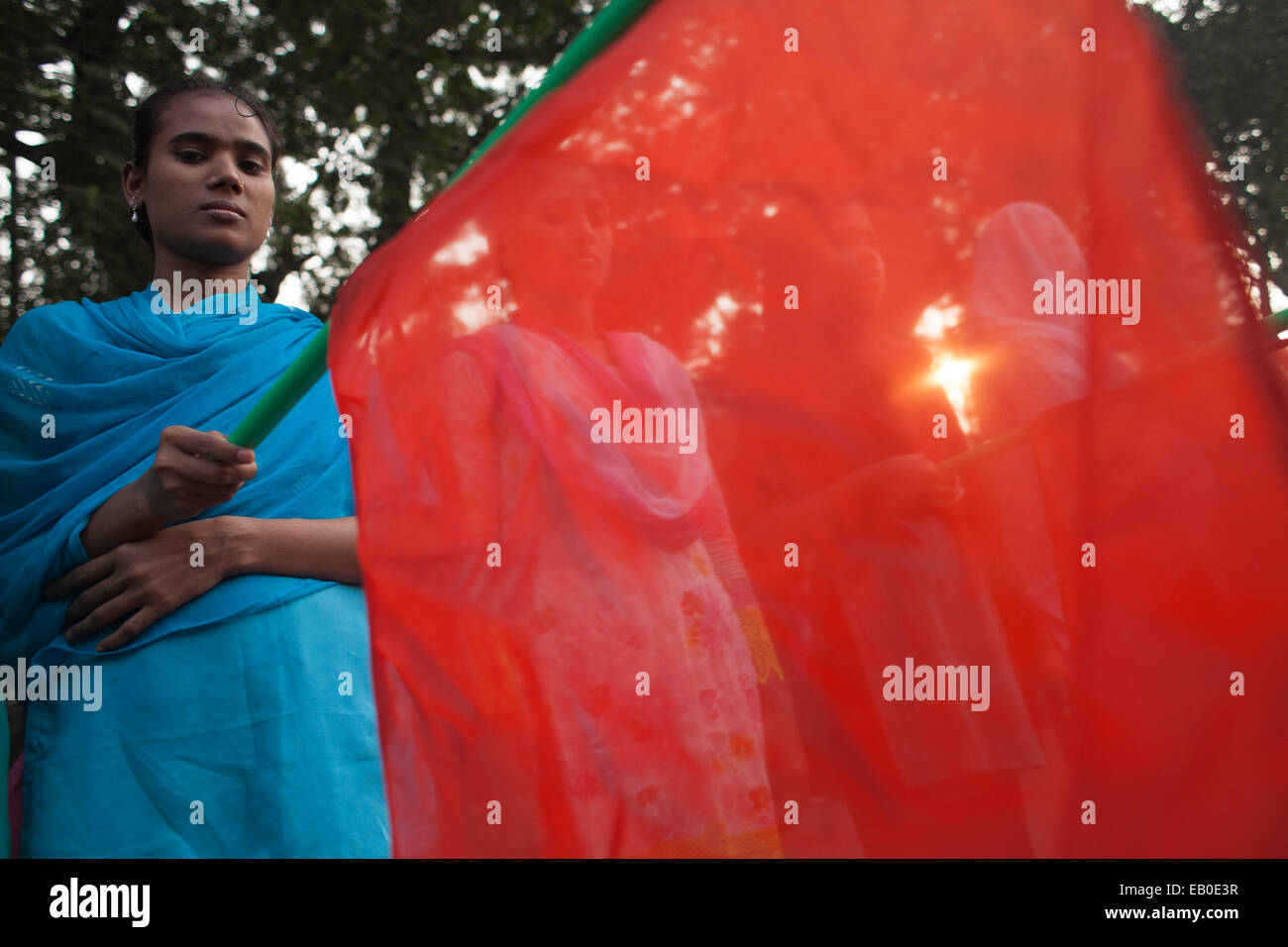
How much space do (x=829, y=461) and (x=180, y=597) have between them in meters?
1.10

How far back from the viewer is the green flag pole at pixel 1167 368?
1.38 meters

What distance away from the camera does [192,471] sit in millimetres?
1819

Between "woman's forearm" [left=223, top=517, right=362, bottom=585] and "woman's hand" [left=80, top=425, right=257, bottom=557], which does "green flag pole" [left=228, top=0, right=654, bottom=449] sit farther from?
"woman's forearm" [left=223, top=517, right=362, bottom=585]

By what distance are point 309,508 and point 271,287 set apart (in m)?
4.81

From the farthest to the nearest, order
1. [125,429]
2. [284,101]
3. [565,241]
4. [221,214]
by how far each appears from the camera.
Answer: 1. [284,101]
2. [221,214]
3. [125,429]
4. [565,241]

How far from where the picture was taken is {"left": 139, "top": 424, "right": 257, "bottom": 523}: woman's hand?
5.95 ft

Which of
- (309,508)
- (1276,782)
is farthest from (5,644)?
(1276,782)

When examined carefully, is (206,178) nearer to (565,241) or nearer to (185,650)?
(185,650)

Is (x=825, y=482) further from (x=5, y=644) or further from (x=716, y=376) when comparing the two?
(x=5, y=644)

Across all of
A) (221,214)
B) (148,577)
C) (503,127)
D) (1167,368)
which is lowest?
(148,577)

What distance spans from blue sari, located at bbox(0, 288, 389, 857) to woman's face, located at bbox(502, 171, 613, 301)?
0.71 metres

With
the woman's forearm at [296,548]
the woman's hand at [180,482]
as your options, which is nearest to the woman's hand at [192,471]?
the woman's hand at [180,482]

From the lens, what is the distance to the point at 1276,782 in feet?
4.30

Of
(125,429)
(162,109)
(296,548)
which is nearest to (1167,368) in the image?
(296,548)
